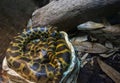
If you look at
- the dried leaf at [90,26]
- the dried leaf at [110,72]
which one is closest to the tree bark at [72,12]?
the dried leaf at [90,26]

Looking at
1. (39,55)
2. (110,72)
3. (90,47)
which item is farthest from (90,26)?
(39,55)

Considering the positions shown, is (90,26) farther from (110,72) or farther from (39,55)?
(39,55)

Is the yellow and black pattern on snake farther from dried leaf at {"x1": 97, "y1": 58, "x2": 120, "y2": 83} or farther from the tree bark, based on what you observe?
dried leaf at {"x1": 97, "y1": 58, "x2": 120, "y2": 83}

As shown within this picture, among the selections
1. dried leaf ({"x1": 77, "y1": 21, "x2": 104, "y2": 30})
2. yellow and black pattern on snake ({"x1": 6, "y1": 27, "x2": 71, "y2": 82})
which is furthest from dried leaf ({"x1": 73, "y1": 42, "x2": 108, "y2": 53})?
yellow and black pattern on snake ({"x1": 6, "y1": 27, "x2": 71, "y2": 82})

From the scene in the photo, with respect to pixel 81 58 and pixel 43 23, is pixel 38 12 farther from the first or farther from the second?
pixel 81 58

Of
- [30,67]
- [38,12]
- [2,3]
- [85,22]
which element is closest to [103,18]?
[85,22]
